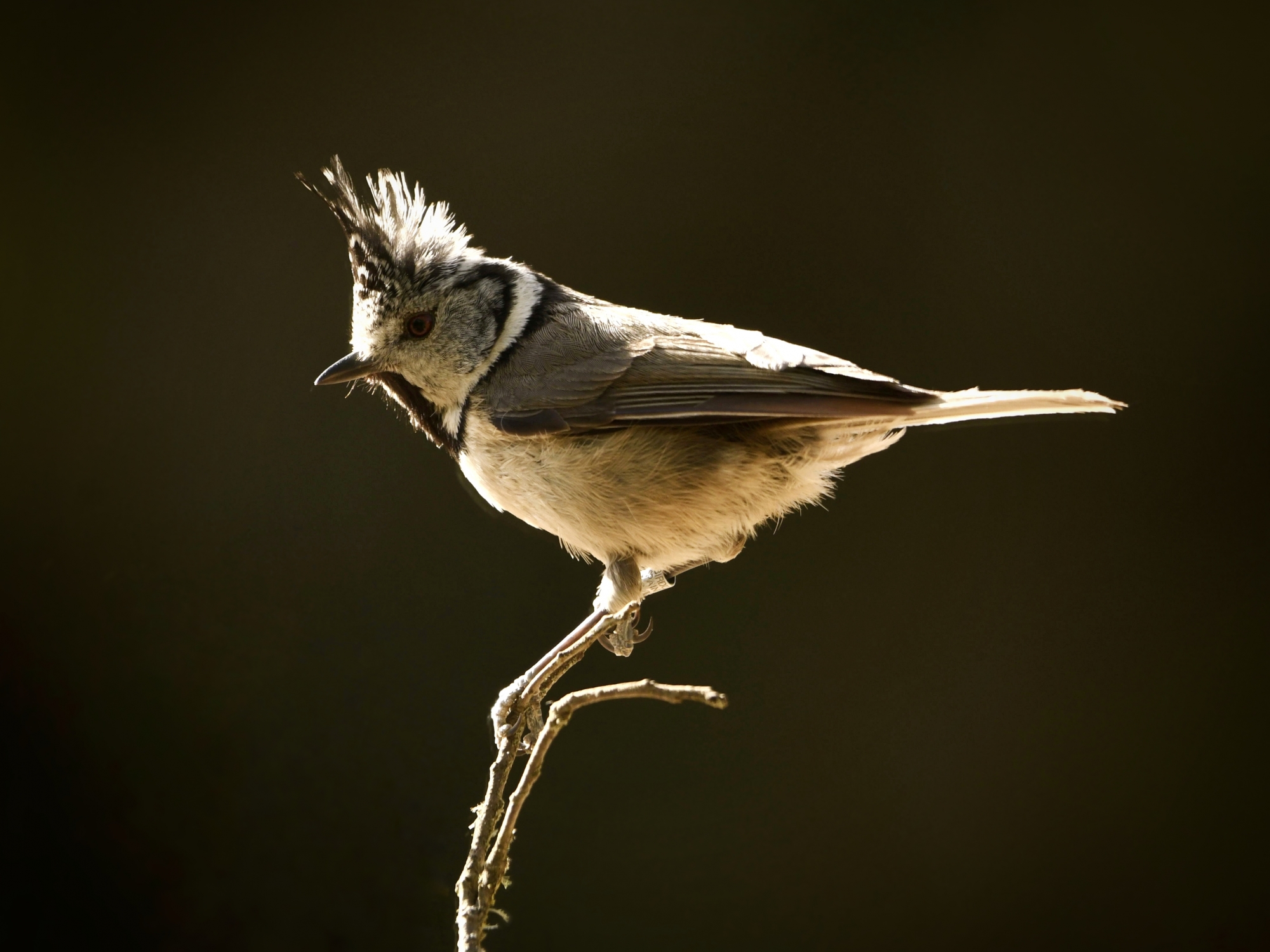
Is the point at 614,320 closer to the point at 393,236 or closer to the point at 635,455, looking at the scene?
the point at 635,455

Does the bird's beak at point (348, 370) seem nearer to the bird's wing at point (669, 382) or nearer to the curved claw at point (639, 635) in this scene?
the bird's wing at point (669, 382)

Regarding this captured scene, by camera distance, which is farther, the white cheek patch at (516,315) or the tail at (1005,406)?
the white cheek patch at (516,315)

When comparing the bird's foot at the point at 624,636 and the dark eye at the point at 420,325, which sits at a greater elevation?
the dark eye at the point at 420,325

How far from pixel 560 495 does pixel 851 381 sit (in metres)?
0.47

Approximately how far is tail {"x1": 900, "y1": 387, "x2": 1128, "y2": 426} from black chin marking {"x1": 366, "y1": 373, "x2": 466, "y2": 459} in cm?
74

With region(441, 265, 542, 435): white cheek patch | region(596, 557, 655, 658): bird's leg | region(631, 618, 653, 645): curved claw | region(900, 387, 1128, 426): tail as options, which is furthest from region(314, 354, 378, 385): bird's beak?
region(900, 387, 1128, 426): tail

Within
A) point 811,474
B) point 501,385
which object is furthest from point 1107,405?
point 501,385

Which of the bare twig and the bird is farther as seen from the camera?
the bird

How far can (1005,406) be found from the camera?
1.29 metres

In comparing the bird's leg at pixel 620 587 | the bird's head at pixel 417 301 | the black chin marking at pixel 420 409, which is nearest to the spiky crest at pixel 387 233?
the bird's head at pixel 417 301

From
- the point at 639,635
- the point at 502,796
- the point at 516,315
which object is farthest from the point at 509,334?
the point at 502,796

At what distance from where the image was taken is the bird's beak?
149 centimetres

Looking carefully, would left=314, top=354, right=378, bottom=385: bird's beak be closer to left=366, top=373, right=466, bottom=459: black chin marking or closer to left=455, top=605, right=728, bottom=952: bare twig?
left=366, top=373, right=466, bottom=459: black chin marking

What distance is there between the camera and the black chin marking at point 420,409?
1601 mm
